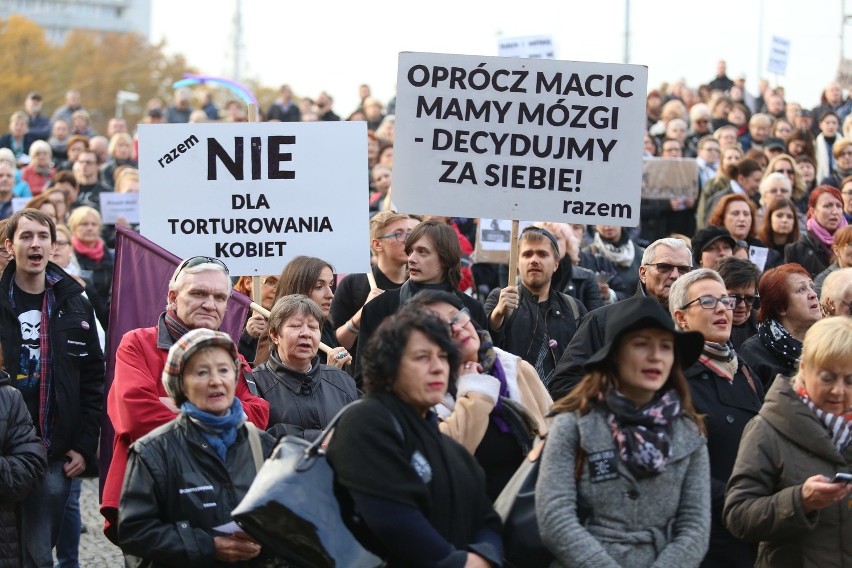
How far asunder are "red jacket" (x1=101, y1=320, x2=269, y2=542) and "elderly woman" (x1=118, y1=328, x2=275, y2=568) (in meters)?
0.46

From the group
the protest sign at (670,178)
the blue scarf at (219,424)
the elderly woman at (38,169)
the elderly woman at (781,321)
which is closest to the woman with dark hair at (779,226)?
the protest sign at (670,178)

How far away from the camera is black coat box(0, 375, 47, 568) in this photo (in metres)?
6.55

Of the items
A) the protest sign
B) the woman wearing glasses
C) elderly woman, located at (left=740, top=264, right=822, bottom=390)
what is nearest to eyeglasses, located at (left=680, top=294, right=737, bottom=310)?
the woman wearing glasses

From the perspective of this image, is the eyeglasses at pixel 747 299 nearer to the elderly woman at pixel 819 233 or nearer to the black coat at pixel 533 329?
the black coat at pixel 533 329

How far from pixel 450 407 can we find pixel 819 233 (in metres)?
6.18

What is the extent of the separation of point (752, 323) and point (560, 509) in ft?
12.7

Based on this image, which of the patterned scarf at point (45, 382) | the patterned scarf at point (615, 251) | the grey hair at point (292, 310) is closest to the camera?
the grey hair at point (292, 310)

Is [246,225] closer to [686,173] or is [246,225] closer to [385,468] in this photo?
[385,468]

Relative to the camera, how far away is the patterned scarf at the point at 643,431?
16.4 ft

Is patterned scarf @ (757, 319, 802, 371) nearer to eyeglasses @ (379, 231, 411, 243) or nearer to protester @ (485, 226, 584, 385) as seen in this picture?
protester @ (485, 226, 584, 385)

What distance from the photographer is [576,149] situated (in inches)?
323

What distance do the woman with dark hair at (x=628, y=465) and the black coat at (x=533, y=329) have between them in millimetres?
3088

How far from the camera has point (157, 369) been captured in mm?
6312

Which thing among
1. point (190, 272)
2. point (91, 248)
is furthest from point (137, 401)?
point (91, 248)
